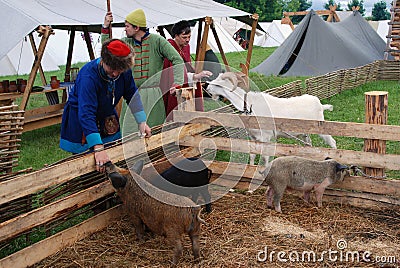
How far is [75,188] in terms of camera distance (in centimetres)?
459

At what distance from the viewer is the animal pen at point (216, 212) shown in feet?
12.9

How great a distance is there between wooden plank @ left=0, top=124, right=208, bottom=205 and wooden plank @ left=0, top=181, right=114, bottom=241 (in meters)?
0.16

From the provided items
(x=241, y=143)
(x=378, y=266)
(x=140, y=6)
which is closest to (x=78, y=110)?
(x=241, y=143)

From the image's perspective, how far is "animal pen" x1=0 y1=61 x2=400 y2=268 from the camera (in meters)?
3.93

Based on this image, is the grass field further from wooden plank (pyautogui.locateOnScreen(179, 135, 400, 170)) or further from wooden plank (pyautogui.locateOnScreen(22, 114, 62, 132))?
wooden plank (pyautogui.locateOnScreen(179, 135, 400, 170))

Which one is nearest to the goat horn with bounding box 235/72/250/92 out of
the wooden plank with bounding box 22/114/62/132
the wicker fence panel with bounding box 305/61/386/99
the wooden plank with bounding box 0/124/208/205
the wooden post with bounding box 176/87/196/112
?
the wooden post with bounding box 176/87/196/112

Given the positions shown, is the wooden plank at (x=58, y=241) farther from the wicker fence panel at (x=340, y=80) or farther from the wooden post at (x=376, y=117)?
the wicker fence panel at (x=340, y=80)

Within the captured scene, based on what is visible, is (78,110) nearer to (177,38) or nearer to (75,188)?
(75,188)

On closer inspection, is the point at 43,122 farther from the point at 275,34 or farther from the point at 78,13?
the point at 275,34

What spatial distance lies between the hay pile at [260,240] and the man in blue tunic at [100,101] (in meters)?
0.72

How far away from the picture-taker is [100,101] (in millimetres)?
4176

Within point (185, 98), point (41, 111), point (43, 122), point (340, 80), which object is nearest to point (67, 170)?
point (185, 98)

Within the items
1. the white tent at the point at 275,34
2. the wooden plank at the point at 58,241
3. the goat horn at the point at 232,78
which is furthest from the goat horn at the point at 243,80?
the white tent at the point at 275,34

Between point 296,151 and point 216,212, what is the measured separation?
1061mm
